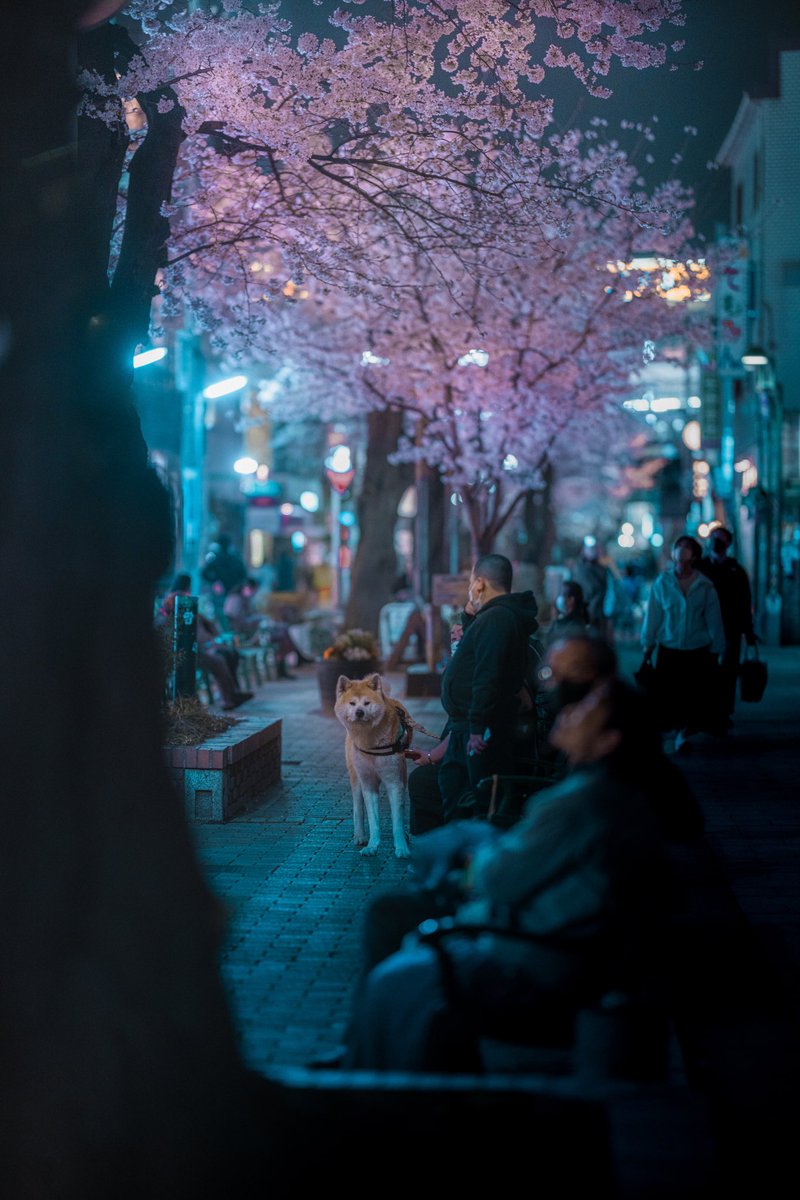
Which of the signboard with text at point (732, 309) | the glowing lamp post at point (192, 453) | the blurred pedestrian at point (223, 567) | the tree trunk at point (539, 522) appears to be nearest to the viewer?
the blurred pedestrian at point (223, 567)

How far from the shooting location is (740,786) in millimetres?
11477

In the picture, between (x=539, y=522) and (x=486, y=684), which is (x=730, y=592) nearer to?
(x=486, y=684)

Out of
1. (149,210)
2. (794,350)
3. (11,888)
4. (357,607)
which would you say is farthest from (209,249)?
(794,350)

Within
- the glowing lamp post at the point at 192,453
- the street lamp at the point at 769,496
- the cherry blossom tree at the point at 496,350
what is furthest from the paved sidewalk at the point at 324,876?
the street lamp at the point at 769,496

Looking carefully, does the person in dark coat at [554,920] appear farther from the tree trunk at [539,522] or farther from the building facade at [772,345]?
the tree trunk at [539,522]

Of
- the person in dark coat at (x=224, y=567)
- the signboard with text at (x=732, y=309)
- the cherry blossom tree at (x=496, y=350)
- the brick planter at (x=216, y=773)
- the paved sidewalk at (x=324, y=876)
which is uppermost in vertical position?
the signboard with text at (x=732, y=309)

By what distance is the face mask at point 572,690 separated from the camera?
4.13 meters

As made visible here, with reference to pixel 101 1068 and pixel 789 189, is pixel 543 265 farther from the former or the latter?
pixel 101 1068

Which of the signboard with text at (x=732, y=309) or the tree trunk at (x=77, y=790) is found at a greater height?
the signboard with text at (x=732, y=309)

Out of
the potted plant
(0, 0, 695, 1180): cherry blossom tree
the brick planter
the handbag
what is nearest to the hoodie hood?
the brick planter

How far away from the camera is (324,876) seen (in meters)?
8.12

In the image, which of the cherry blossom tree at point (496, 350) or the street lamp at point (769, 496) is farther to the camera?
the street lamp at point (769, 496)

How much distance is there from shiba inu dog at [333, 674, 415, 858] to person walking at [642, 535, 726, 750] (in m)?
5.19

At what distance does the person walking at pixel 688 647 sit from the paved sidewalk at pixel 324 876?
1.49 feet
